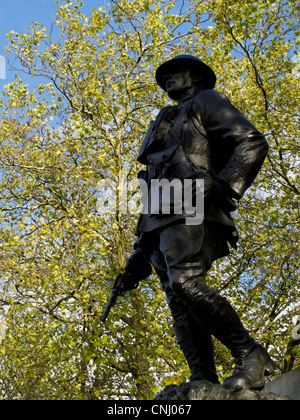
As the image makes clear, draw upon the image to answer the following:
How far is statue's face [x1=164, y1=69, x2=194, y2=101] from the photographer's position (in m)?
3.78

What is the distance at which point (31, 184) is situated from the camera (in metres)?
12.9

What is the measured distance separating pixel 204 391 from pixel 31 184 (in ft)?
36.1

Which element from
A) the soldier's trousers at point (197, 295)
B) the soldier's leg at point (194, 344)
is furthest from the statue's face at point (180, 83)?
the soldier's leg at point (194, 344)

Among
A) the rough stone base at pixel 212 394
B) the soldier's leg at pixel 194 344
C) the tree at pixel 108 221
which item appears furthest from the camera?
the tree at pixel 108 221

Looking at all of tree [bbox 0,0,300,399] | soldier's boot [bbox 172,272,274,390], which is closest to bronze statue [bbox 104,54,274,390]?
soldier's boot [bbox 172,272,274,390]

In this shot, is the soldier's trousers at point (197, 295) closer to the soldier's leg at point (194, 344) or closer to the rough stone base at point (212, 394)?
the soldier's leg at point (194, 344)

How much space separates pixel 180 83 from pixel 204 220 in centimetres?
121

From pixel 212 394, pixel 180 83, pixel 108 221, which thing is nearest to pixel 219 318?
pixel 212 394

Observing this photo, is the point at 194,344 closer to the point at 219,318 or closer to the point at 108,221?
the point at 219,318

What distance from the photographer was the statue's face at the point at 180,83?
3.78 m
